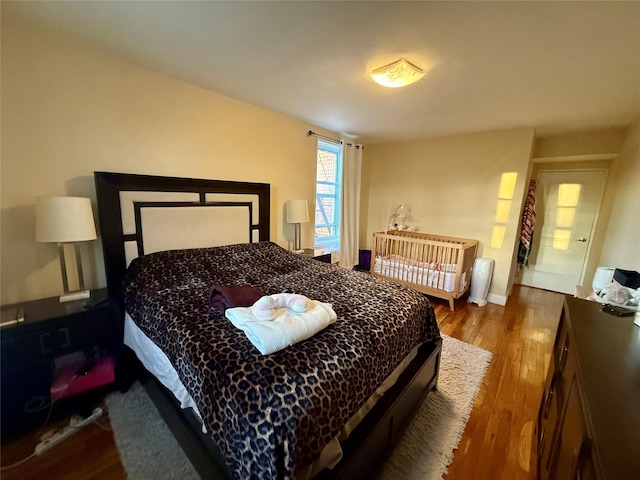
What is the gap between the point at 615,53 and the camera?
1562 mm

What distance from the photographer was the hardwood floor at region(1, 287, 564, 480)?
1.36 meters

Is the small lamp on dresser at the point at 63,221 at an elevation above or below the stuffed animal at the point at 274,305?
above

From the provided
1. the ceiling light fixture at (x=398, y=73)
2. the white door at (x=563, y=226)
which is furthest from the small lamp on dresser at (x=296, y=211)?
the white door at (x=563, y=226)

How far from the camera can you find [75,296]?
1731 millimetres

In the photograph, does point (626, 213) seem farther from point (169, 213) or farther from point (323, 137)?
point (169, 213)

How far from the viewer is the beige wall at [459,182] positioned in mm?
3355

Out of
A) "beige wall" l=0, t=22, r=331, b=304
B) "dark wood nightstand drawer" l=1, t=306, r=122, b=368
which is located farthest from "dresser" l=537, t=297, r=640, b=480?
"beige wall" l=0, t=22, r=331, b=304

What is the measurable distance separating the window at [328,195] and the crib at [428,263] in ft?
2.34

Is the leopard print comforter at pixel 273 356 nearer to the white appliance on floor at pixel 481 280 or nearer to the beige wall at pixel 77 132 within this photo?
the beige wall at pixel 77 132

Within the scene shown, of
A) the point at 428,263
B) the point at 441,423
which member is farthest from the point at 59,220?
the point at 428,263

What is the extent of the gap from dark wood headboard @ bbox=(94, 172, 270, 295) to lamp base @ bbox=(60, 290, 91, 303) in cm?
15

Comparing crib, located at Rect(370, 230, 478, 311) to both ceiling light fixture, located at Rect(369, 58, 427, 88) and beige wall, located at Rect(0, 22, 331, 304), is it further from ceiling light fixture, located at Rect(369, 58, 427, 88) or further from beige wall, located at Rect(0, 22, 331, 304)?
beige wall, located at Rect(0, 22, 331, 304)

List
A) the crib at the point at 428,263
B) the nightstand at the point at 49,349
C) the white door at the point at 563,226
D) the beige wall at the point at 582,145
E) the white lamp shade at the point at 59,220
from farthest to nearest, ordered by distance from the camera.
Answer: the white door at the point at 563,226, the crib at the point at 428,263, the beige wall at the point at 582,145, the white lamp shade at the point at 59,220, the nightstand at the point at 49,349

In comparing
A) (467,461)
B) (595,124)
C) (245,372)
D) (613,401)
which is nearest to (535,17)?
(613,401)
